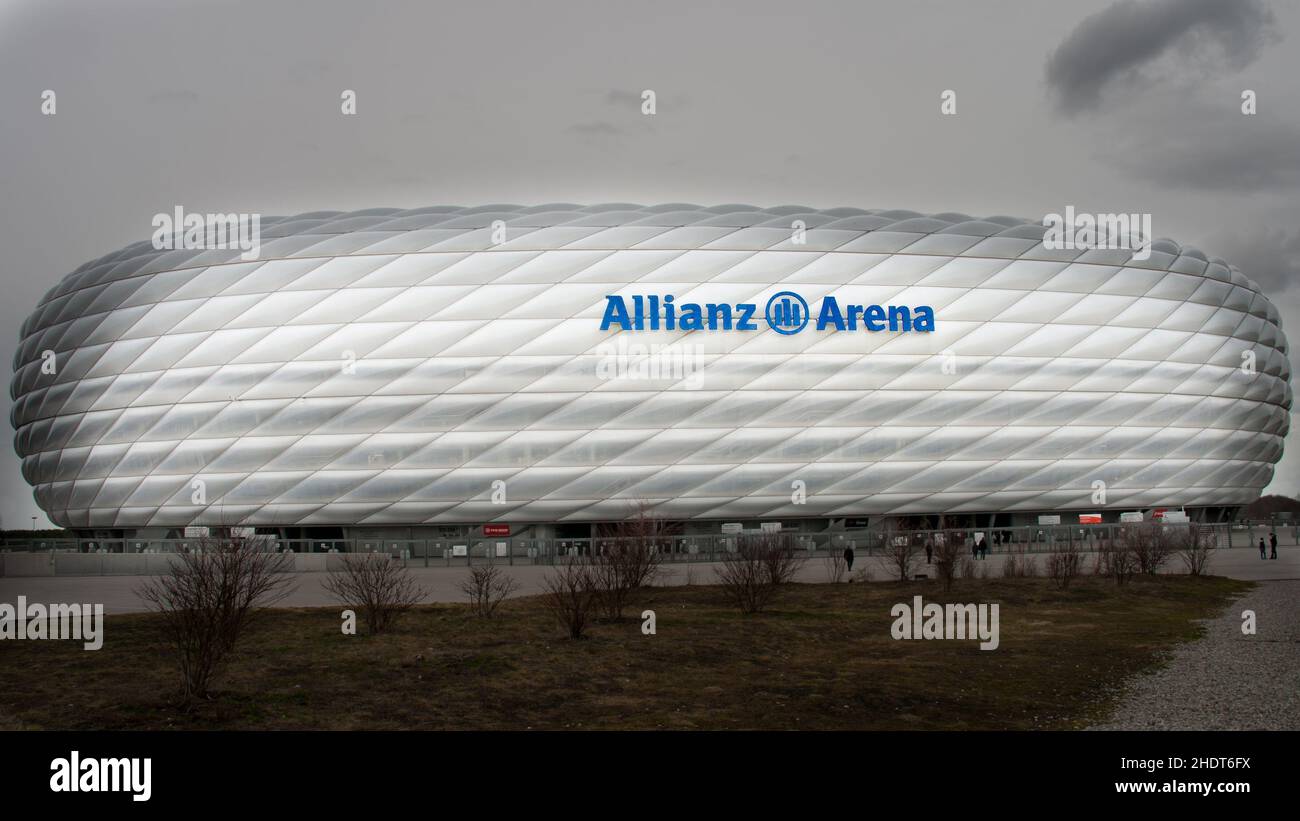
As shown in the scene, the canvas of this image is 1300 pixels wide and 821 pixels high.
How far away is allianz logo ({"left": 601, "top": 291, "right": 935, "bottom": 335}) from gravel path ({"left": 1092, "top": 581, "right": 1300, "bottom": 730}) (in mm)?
30046

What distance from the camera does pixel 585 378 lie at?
47.4 meters

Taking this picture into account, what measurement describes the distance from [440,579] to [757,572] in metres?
12.3

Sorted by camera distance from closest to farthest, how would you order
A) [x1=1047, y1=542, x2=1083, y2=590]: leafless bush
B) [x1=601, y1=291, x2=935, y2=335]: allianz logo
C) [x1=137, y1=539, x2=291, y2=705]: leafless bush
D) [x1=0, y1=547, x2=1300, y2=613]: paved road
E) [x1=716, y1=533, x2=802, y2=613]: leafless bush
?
[x1=137, y1=539, x2=291, y2=705]: leafless bush → [x1=716, y1=533, x2=802, y2=613]: leafless bush → [x1=0, y1=547, x2=1300, y2=613]: paved road → [x1=1047, y1=542, x2=1083, y2=590]: leafless bush → [x1=601, y1=291, x2=935, y2=335]: allianz logo

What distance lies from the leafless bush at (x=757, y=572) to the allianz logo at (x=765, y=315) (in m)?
20.9

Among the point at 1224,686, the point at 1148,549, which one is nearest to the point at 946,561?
the point at 1148,549

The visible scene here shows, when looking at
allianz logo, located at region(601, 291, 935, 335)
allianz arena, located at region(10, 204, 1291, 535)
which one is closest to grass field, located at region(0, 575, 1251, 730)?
allianz arena, located at region(10, 204, 1291, 535)

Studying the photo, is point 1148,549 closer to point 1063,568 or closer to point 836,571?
point 1063,568

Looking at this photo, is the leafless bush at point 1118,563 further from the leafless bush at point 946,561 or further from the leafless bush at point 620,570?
the leafless bush at point 620,570

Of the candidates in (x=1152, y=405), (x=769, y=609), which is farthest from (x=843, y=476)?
(x=769, y=609)

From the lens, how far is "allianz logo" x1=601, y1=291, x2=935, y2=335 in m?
47.8

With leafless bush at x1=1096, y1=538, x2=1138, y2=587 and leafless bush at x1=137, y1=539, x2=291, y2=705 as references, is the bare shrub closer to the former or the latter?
leafless bush at x1=137, y1=539, x2=291, y2=705

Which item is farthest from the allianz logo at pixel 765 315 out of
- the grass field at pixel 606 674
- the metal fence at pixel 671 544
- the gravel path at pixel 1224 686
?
the gravel path at pixel 1224 686

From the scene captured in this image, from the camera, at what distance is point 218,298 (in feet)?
159

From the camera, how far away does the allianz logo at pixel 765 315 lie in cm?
4775
